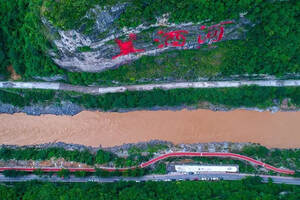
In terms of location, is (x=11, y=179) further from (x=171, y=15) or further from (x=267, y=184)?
(x=267, y=184)

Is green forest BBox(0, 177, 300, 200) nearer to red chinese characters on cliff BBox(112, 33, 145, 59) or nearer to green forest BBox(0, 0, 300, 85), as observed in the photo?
green forest BBox(0, 0, 300, 85)

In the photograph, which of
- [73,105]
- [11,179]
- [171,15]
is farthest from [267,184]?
[11,179]

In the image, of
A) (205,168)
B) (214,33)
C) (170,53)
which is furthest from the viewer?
(170,53)

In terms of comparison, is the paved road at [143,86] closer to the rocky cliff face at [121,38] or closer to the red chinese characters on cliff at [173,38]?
the rocky cliff face at [121,38]

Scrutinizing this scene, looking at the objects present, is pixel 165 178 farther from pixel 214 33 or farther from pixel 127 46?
pixel 214 33

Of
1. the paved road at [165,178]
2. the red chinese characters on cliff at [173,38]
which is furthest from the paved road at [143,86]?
the paved road at [165,178]

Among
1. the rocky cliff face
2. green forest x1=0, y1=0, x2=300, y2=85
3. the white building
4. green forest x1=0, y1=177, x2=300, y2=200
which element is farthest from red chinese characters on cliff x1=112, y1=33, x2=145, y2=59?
green forest x1=0, y1=177, x2=300, y2=200

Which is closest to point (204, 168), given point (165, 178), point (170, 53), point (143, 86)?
point (165, 178)
